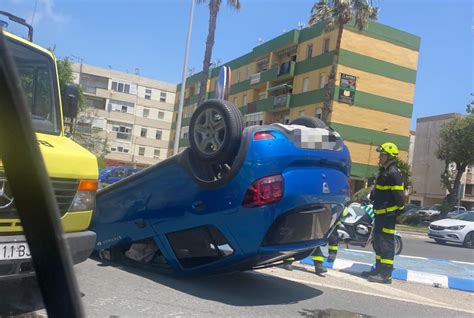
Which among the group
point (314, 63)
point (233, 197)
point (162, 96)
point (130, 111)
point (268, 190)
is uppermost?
point (314, 63)

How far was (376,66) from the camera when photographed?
126 ft

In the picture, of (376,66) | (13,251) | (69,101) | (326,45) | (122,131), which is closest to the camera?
(13,251)

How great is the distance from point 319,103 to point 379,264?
31054 millimetres

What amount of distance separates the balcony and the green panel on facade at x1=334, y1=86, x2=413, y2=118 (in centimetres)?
605

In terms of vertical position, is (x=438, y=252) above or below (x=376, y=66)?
below

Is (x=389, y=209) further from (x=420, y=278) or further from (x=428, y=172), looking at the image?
(x=428, y=172)

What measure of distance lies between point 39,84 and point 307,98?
35093 millimetres

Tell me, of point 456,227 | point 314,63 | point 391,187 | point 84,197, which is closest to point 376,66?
point 314,63

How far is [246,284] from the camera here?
6594 millimetres

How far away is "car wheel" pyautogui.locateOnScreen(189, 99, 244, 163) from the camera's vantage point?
18.0ft

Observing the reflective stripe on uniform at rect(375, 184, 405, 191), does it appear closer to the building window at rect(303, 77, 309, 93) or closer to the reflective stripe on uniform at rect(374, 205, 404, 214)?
the reflective stripe on uniform at rect(374, 205, 404, 214)

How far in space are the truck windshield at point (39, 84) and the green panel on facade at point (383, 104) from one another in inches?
1349

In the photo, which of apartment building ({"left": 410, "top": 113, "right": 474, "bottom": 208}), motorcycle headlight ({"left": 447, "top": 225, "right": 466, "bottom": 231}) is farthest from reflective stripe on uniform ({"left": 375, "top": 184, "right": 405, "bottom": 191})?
apartment building ({"left": 410, "top": 113, "right": 474, "bottom": 208})

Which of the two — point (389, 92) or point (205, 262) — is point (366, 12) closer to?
point (389, 92)
